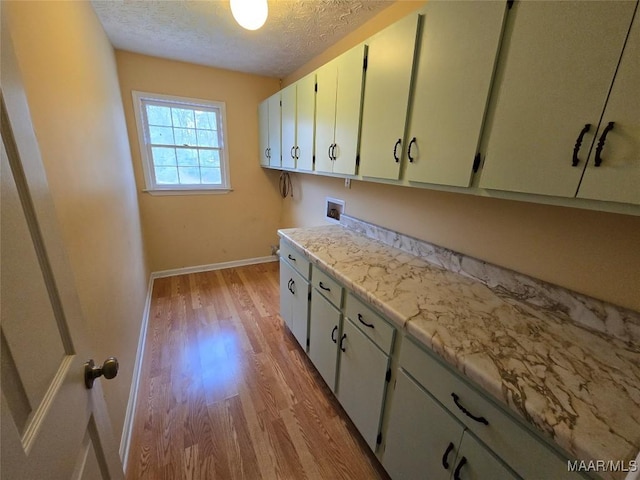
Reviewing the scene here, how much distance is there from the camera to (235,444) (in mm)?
1388

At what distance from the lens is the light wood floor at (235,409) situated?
4.25 ft

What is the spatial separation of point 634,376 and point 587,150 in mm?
650

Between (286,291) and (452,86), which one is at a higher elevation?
(452,86)

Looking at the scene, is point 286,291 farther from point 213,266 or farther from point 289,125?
point 213,266

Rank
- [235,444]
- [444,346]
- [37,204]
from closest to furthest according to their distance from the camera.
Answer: [37,204]
[444,346]
[235,444]

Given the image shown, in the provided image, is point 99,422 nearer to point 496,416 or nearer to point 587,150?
point 496,416

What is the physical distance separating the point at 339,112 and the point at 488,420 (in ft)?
5.55

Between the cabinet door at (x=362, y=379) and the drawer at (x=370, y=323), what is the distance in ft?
0.11

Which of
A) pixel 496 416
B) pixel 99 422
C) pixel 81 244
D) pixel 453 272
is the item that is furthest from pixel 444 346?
pixel 81 244

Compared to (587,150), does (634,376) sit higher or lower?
lower

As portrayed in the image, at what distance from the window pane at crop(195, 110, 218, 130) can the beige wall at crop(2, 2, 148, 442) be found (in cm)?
109

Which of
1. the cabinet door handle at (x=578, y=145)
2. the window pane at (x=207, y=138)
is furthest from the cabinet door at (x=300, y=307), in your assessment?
the window pane at (x=207, y=138)

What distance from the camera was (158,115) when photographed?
286 cm

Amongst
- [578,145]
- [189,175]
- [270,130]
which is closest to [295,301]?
[578,145]
